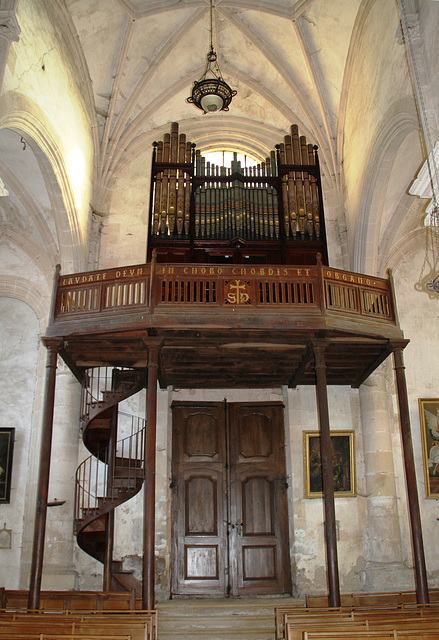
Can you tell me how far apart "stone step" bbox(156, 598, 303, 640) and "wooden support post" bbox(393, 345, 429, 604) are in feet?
7.19

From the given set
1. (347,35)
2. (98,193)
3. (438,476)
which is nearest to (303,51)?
(347,35)

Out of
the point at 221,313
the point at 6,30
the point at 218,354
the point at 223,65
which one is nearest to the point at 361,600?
the point at 218,354

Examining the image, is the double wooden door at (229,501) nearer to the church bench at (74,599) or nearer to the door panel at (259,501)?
the door panel at (259,501)

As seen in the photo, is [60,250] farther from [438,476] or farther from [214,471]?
[438,476]

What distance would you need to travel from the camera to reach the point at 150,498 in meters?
8.32

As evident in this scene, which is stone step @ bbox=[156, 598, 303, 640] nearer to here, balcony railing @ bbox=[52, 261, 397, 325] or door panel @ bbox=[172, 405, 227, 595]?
door panel @ bbox=[172, 405, 227, 595]

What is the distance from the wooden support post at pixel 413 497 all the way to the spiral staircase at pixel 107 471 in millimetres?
4269

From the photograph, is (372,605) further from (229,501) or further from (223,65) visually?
(223,65)

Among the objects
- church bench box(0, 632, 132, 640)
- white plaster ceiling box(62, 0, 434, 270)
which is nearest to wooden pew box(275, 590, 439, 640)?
church bench box(0, 632, 132, 640)

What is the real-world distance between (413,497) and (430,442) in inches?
135

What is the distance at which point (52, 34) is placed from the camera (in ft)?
34.5

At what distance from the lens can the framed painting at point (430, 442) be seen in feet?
39.0

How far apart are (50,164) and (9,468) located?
5849mm

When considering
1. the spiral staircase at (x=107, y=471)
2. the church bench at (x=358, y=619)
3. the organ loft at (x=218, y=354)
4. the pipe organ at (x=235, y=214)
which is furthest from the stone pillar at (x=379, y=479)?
the spiral staircase at (x=107, y=471)
